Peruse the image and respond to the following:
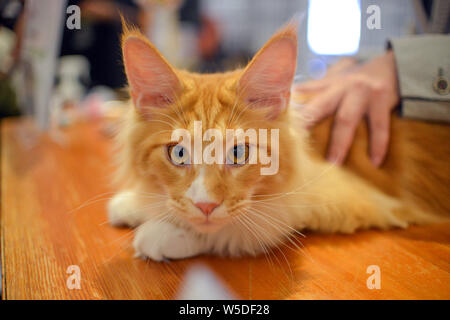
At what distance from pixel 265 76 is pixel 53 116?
209cm

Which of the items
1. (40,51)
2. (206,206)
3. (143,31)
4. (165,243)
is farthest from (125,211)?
(40,51)

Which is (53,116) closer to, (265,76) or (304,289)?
(265,76)

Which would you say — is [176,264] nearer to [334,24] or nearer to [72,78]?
[334,24]

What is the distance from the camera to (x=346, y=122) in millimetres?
1090

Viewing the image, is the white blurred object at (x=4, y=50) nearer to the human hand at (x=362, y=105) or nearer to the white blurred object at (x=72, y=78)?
the white blurred object at (x=72, y=78)

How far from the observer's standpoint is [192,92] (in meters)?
0.83

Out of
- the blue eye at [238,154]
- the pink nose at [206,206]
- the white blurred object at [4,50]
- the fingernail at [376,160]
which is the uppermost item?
the white blurred object at [4,50]

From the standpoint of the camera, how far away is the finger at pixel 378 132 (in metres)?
1.08

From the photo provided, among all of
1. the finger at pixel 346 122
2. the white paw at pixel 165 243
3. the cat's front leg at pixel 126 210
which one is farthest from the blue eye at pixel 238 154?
the finger at pixel 346 122

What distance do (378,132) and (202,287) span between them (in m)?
0.77

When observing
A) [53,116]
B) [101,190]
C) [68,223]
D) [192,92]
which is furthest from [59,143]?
[192,92]

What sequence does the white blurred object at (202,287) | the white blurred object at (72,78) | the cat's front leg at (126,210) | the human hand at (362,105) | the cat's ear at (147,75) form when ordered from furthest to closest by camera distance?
1. the white blurred object at (72,78)
2. the human hand at (362,105)
3. the cat's front leg at (126,210)
4. the cat's ear at (147,75)
5. the white blurred object at (202,287)

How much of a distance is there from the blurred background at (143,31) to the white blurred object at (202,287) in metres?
0.53

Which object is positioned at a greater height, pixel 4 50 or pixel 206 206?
pixel 4 50
